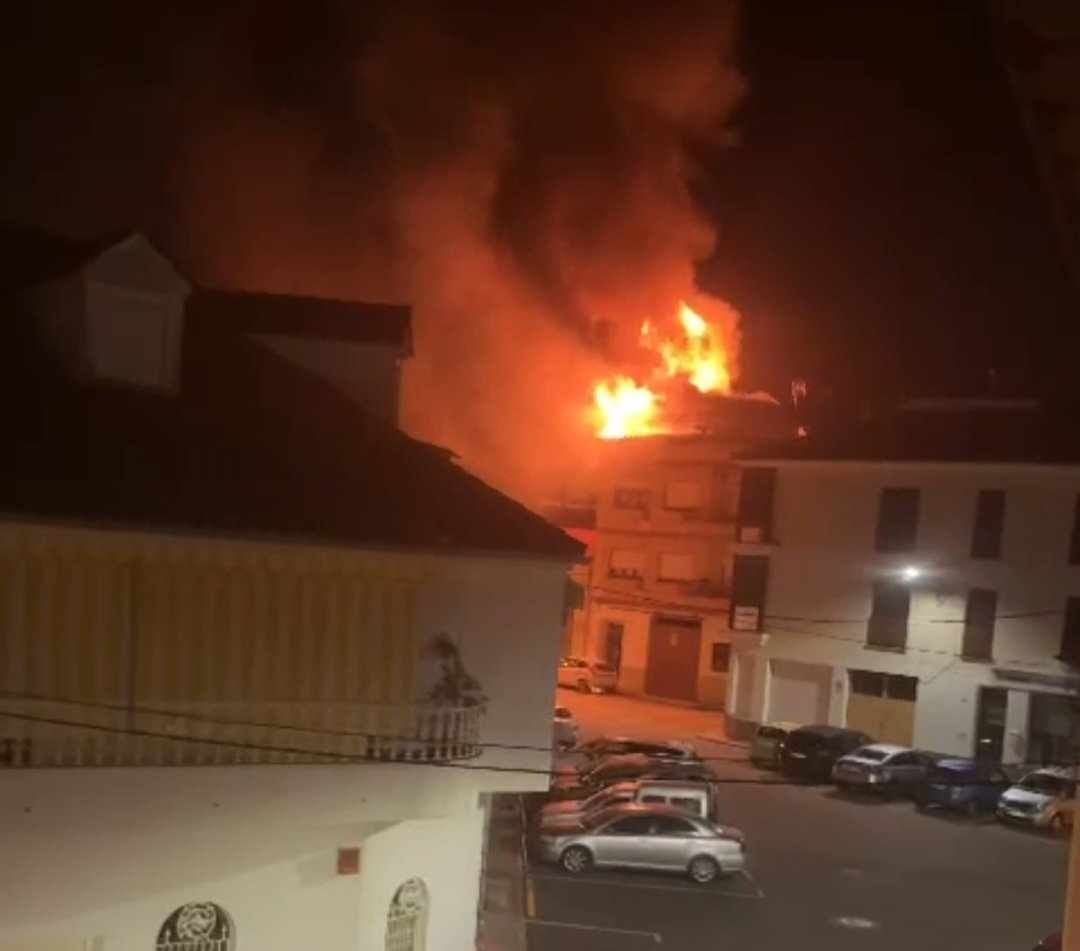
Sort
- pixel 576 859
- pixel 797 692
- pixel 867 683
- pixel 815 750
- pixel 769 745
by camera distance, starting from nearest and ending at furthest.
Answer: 1. pixel 576 859
2. pixel 815 750
3. pixel 769 745
4. pixel 867 683
5. pixel 797 692

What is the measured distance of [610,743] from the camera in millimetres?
24094

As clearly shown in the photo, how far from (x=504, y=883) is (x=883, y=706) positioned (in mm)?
15301

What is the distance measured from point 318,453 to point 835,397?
25.2 meters

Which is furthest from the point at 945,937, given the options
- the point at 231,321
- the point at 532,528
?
the point at 231,321

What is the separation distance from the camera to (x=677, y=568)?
117ft

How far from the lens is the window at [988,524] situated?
27.5m

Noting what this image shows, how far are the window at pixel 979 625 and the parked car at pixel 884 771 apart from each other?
382cm

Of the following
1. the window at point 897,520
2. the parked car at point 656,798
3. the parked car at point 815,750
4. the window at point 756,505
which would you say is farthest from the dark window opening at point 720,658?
the parked car at point 656,798

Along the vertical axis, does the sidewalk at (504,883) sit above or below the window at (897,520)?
below

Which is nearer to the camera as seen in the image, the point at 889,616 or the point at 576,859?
the point at 576,859

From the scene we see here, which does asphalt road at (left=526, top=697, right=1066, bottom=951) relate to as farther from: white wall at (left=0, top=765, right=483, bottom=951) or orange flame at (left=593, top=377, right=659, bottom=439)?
orange flame at (left=593, top=377, right=659, bottom=439)

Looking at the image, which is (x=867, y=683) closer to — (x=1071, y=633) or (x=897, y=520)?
(x=897, y=520)

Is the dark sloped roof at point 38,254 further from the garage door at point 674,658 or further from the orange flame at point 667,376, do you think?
the orange flame at point 667,376

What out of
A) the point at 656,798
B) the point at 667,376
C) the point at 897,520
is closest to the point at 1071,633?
the point at 897,520
